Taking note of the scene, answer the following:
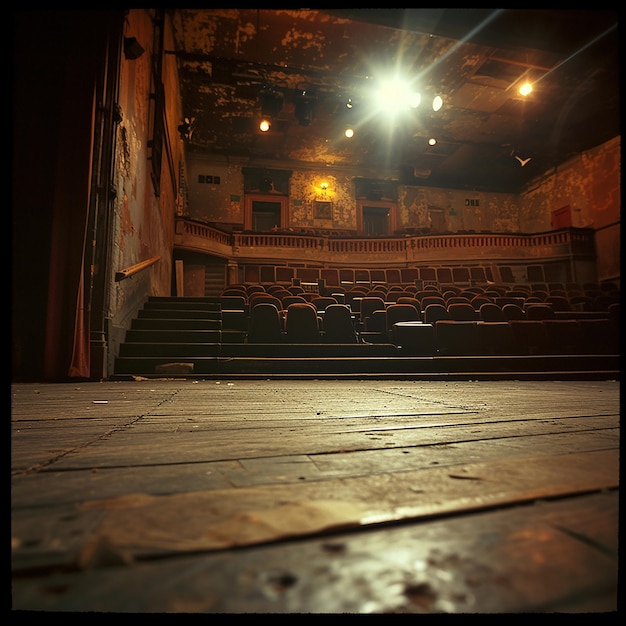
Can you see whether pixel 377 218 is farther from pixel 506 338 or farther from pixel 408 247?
pixel 506 338

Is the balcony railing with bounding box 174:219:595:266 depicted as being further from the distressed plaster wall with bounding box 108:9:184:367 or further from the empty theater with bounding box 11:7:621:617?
the distressed plaster wall with bounding box 108:9:184:367

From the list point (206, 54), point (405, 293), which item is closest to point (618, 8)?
point (405, 293)

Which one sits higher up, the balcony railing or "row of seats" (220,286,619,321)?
the balcony railing

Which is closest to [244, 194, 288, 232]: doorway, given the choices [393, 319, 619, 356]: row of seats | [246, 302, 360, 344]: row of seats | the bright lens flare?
the bright lens flare

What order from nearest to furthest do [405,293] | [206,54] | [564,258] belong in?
[405,293] < [206,54] < [564,258]

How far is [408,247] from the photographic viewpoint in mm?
10320

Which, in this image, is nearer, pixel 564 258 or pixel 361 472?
pixel 361 472

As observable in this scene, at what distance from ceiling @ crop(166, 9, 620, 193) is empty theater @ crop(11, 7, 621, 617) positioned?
75 millimetres

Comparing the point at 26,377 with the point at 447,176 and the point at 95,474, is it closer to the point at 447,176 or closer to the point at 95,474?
the point at 95,474

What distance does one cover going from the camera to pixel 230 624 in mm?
244

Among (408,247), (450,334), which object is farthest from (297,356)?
(408,247)

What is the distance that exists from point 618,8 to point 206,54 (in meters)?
9.11

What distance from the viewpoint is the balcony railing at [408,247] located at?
32.6 feet

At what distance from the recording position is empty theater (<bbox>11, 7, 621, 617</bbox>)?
304 millimetres
